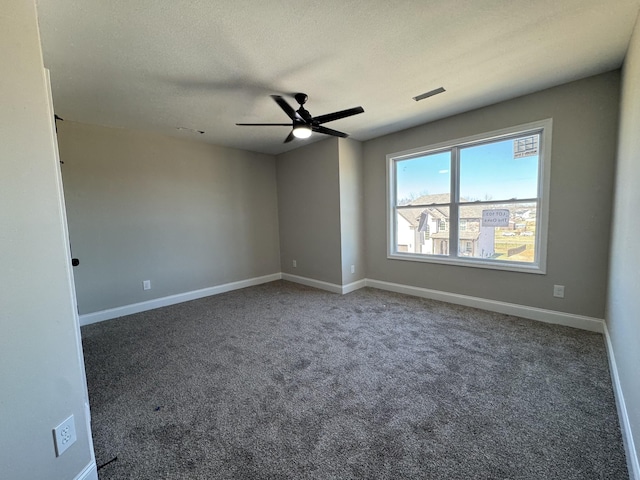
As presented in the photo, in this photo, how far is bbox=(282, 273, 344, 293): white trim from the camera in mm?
4355

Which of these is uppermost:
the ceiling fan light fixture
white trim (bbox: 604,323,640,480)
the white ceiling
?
the white ceiling

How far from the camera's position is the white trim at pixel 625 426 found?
48.0 inches

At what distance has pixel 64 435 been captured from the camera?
44.6 inches

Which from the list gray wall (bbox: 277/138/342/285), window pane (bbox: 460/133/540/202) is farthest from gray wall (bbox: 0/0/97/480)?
window pane (bbox: 460/133/540/202)

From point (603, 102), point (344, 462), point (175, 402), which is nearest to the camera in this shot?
point (344, 462)

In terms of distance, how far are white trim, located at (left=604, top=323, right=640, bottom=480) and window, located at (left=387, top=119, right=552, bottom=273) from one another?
122cm

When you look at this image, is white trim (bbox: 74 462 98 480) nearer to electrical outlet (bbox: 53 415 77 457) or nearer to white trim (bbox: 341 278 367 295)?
electrical outlet (bbox: 53 415 77 457)

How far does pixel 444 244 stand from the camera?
3.77 metres

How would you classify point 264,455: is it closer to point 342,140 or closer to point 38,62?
point 38,62

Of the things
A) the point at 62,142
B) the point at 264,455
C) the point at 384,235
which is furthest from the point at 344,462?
the point at 62,142

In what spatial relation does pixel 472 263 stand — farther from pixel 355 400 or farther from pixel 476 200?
pixel 355 400

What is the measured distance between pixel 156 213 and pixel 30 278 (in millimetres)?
3154

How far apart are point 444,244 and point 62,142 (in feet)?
16.5

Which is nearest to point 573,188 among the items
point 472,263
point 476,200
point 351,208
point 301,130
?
point 476,200
